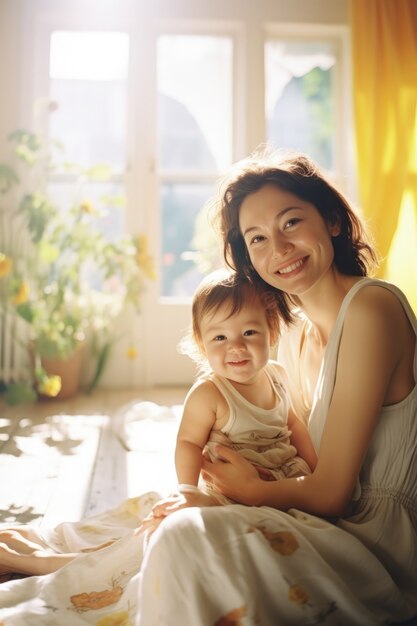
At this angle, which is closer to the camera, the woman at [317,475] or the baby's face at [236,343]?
the woman at [317,475]

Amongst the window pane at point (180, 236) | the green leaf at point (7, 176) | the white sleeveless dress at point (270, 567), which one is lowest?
the white sleeveless dress at point (270, 567)

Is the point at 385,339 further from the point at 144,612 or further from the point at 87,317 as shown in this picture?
the point at 87,317

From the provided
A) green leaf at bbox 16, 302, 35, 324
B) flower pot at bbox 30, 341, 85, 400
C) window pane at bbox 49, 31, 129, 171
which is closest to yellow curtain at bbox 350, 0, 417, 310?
window pane at bbox 49, 31, 129, 171

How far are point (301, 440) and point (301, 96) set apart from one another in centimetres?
349

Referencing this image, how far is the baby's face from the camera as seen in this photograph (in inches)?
52.4

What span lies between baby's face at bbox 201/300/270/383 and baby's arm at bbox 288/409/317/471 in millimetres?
165

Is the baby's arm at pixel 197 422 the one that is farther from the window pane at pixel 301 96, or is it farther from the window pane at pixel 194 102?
the window pane at pixel 301 96

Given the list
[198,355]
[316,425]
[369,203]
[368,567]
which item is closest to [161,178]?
[369,203]

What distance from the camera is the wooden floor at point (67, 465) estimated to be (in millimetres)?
1826

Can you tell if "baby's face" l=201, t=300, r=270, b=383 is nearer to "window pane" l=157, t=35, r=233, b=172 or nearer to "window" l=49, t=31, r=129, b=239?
"window" l=49, t=31, r=129, b=239

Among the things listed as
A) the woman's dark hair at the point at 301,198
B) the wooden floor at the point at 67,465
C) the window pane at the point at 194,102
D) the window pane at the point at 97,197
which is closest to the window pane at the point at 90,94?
the window pane at the point at 97,197

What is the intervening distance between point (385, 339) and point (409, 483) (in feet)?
0.93

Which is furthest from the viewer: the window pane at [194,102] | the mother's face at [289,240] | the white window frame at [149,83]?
the window pane at [194,102]

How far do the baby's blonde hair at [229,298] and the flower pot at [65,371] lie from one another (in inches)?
90.2
